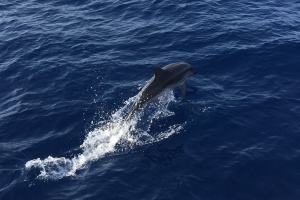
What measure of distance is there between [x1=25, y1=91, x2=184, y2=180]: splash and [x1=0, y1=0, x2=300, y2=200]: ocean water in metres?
0.08

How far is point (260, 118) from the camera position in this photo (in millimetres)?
25109

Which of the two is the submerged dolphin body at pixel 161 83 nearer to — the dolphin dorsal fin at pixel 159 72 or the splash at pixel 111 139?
the dolphin dorsal fin at pixel 159 72

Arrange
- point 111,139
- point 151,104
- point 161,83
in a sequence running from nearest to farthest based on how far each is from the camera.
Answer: point 111,139 < point 161,83 < point 151,104

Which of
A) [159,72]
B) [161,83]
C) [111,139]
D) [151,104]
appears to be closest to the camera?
[111,139]

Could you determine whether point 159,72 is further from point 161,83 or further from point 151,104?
point 151,104

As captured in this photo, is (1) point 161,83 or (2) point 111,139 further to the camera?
(1) point 161,83

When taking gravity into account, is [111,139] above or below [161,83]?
below

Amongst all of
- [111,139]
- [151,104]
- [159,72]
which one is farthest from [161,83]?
[111,139]

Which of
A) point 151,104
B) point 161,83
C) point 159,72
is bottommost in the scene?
point 151,104

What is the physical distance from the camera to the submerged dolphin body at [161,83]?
984 inches

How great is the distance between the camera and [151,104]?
89.3 feet

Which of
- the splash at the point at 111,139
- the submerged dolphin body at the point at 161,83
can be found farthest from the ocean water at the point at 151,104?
the submerged dolphin body at the point at 161,83

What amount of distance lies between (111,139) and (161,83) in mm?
5158

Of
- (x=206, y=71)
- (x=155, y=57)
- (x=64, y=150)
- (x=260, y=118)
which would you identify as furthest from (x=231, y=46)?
(x=64, y=150)
